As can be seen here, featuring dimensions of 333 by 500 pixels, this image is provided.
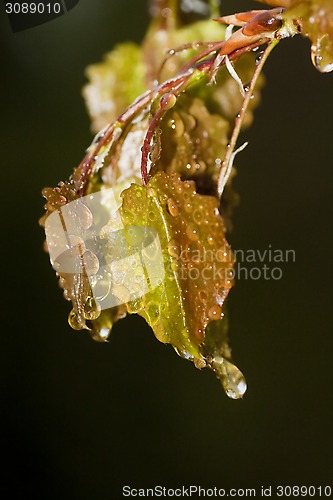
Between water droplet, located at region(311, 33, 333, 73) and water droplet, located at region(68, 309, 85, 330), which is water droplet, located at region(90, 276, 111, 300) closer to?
water droplet, located at region(68, 309, 85, 330)

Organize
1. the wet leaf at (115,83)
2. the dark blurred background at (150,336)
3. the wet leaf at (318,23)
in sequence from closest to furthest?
the wet leaf at (318,23)
the wet leaf at (115,83)
the dark blurred background at (150,336)

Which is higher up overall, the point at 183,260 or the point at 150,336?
the point at 150,336

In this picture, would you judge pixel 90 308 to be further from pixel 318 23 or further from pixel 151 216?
pixel 318 23

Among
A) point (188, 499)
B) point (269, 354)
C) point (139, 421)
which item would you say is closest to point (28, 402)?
point (139, 421)

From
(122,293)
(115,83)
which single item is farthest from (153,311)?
(115,83)

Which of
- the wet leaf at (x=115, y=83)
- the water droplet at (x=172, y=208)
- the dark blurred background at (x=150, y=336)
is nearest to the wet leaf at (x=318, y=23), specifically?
the water droplet at (x=172, y=208)

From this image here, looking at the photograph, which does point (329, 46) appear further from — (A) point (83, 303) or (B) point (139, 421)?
(B) point (139, 421)

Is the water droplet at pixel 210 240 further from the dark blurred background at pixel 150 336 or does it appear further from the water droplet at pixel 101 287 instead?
the dark blurred background at pixel 150 336

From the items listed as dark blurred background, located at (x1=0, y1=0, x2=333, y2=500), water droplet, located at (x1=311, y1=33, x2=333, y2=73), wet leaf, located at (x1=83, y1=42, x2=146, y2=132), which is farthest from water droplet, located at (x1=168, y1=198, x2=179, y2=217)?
dark blurred background, located at (x1=0, y1=0, x2=333, y2=500)
